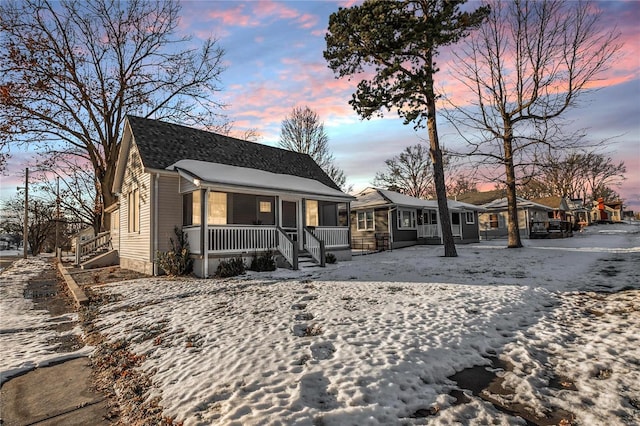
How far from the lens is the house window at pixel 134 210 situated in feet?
44.2

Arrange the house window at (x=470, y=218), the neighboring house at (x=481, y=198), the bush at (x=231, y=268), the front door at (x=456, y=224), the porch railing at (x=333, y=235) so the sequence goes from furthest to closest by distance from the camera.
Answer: the neighboring house at (x=481, y=198) < the house window at (x=470, y=218) < the front door at (x=456, y=224) < the porch railing at (x=333, y=235) < the bush at (x=231, y=268)

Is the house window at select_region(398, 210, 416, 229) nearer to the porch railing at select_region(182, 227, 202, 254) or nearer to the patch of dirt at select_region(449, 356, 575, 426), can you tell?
the porch railing at select_region(182, 227, 202, 254)

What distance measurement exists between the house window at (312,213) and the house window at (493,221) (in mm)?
25755

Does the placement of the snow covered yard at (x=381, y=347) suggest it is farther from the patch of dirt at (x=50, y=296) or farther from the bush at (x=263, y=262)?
the bush at (x=263, y=262)

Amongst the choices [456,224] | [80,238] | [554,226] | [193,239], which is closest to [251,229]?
[193,239]

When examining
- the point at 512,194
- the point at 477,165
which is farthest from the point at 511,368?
the point at 512,194

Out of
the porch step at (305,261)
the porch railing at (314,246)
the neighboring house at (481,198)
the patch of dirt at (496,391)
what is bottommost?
the patch of dirt at (496,391)

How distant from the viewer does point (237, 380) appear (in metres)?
3.43

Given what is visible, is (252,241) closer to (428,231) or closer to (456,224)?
(428,231)

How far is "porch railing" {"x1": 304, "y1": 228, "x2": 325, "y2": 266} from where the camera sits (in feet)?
42.9

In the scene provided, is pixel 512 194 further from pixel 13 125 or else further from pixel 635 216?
pixel 635 216

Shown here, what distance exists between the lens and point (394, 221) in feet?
72.2

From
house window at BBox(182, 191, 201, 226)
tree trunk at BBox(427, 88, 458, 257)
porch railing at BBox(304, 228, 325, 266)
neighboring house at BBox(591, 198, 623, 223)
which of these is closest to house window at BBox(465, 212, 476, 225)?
tree trunk at BBox(427, 88, 458, 257)

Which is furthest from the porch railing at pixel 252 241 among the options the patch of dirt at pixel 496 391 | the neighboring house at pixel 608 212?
the neighboring house at pixel 608 212
